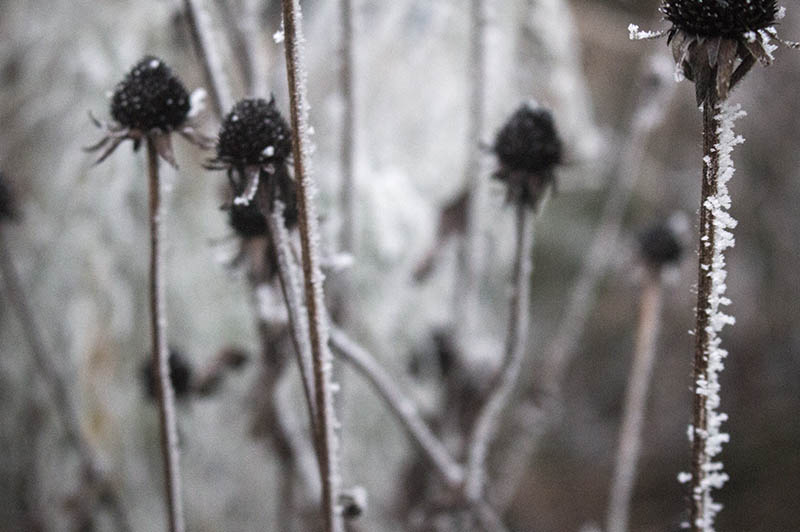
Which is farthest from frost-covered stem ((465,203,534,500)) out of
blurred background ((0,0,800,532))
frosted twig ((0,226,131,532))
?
frosted twig ((0,226,131,532))

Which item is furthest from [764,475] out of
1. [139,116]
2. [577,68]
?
[139,116]

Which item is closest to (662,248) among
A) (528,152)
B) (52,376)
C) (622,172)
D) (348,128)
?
(622,172)

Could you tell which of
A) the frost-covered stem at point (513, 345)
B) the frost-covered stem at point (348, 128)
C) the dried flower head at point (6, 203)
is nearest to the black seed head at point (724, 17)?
the frost-covered stem at point (513, 345)

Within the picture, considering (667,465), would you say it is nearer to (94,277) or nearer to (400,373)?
(400,373)

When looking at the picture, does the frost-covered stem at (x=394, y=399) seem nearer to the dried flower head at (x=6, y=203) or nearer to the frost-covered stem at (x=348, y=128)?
the frost-covered stem at (x=348, y=128)

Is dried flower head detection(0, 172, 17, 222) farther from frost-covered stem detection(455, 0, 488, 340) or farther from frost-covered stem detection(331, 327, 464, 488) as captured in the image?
frost-covered stem detection(455, 0, 488, 340)

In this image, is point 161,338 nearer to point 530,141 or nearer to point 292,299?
point 292,299
